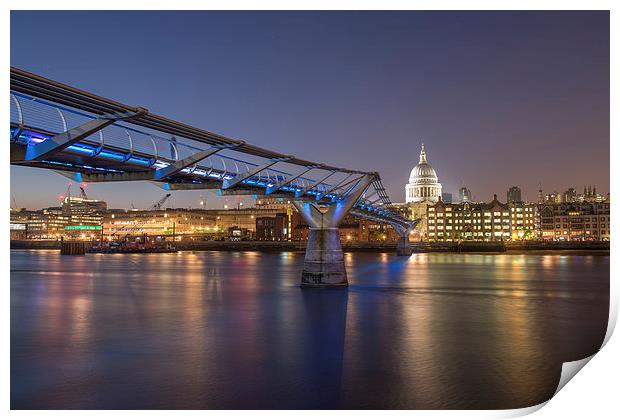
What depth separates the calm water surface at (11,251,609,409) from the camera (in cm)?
1603

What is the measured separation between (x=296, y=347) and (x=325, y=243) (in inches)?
675

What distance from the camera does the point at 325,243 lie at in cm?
3947

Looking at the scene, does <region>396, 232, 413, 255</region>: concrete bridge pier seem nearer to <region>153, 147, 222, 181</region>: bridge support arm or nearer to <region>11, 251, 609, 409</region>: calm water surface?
<region>11, 251, 609, 409</region>: calm water surface

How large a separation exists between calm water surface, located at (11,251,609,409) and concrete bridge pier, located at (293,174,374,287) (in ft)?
4.57

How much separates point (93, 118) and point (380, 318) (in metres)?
16.8

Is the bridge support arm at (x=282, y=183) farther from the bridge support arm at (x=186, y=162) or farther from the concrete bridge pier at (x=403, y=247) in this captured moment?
the concrete bridge pier at (x=403, y=247)

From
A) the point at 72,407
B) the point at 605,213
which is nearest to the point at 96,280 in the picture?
the point at 72,407

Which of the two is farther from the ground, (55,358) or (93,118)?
(93,118)

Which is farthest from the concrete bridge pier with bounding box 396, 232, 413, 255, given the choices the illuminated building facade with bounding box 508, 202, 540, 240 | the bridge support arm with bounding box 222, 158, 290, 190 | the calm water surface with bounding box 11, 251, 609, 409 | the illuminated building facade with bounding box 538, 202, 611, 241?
the bridge support arm with bounding box 222, 158, 290, 190

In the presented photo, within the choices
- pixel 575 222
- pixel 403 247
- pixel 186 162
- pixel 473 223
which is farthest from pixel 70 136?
pixel 473 223

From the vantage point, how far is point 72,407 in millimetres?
15031

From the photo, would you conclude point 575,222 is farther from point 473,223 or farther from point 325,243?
point 325,243
